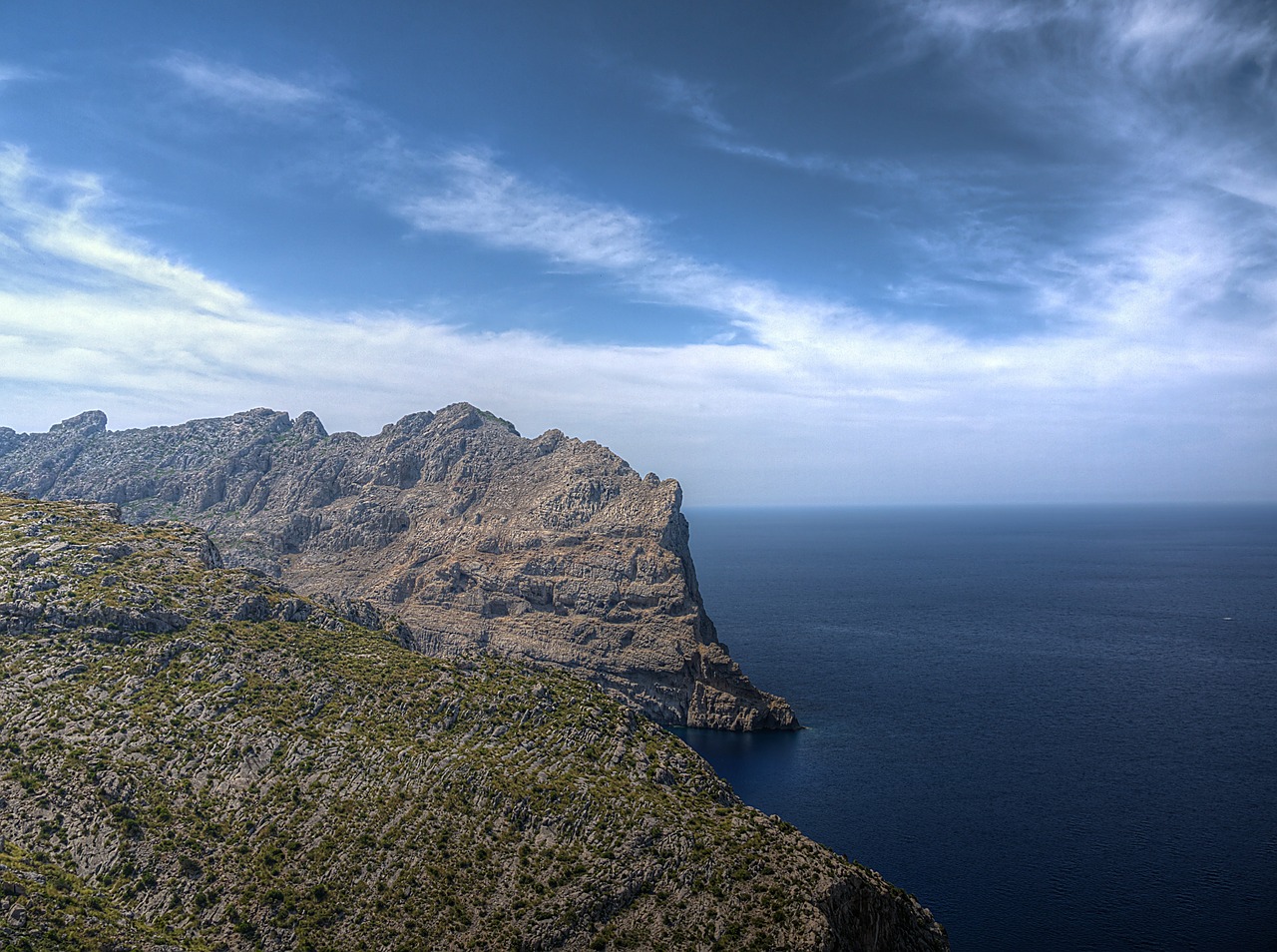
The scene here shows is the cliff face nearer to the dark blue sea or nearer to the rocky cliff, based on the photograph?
the dark blue sea

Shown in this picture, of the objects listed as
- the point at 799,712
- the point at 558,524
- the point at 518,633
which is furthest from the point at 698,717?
the point at 558,524

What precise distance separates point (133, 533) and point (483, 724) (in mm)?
57396

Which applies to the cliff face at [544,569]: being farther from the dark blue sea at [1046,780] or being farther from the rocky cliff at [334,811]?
the rocky cliff at [334,811]

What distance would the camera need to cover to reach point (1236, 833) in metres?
91.4

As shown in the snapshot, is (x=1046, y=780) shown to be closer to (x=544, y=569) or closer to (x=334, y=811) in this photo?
(x=334, y=811)

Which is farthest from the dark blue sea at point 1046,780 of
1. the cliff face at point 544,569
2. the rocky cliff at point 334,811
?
the rocky cliff at point 334,811

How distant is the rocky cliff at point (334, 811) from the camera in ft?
177

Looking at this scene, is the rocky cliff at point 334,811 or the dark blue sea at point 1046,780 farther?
the dark blue sea at point 1046,780

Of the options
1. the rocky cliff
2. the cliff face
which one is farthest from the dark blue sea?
the rocky cliff

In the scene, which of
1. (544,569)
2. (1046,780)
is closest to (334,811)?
(1046,780)

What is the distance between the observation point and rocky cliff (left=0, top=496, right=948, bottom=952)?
54.1 metres

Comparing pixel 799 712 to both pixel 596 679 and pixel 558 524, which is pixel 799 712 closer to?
pixel 596 679

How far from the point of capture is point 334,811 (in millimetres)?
62188

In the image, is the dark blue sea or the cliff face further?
the cliff face
